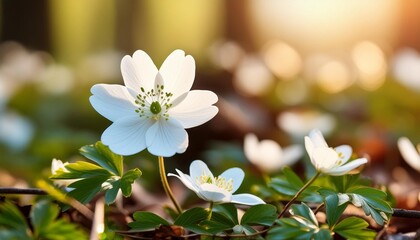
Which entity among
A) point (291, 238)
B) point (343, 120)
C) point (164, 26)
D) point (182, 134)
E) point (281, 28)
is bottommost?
point (291, 238)

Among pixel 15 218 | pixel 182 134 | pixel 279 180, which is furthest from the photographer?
pixel 279 180

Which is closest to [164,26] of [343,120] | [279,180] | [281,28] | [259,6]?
[281,28]

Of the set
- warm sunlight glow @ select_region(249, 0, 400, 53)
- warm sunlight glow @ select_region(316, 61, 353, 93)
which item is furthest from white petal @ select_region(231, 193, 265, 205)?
warm sunlight glow @ select_region(249, 0, 400, 53)

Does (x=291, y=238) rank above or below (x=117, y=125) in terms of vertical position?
below

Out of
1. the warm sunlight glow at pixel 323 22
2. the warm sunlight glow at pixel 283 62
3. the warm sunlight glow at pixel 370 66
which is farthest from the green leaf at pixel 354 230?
the warm sunlight glow at pixel 323 22

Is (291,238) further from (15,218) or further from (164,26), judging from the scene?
(164,26)

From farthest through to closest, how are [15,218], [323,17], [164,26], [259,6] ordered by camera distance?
[164,26], [323,17], [259,6], [15,218]

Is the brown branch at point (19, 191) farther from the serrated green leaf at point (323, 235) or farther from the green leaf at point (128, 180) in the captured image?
the serrated green leaf at point (323, 235)
